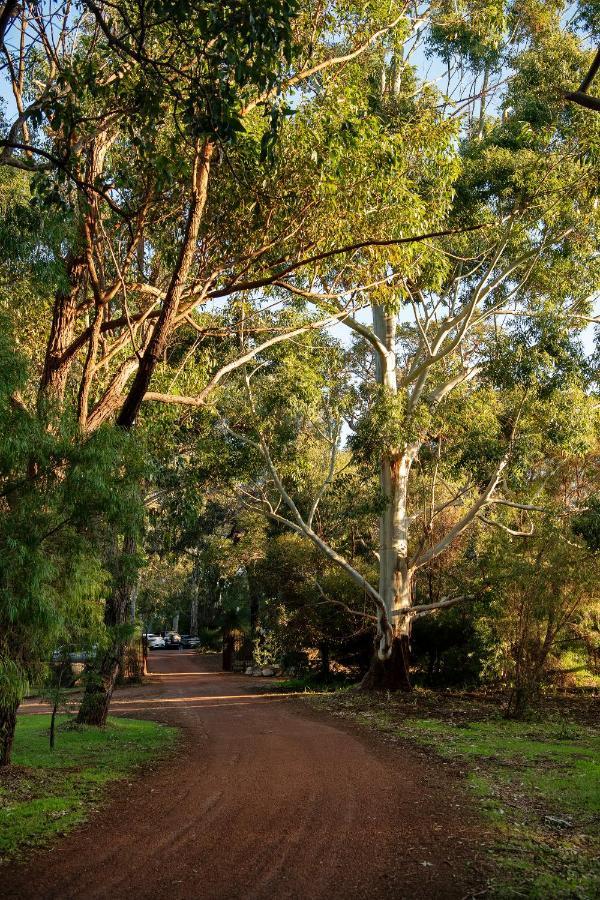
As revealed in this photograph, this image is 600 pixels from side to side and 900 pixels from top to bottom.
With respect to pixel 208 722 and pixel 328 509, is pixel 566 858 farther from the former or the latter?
pixel 328 509

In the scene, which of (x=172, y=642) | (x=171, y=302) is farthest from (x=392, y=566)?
(x=172, y=642)

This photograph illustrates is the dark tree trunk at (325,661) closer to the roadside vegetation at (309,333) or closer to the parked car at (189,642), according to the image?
the roadside vegetation at (309,333)

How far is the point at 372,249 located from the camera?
11.4m

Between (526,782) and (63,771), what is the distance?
221 inches

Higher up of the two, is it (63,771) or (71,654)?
(71,654)

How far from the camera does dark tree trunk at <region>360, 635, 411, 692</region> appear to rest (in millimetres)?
19734

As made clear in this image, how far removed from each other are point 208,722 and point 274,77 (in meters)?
13.0

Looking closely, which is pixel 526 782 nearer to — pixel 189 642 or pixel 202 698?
pixel 202 698

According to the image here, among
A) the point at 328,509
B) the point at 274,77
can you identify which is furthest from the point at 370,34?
the point at 328,509

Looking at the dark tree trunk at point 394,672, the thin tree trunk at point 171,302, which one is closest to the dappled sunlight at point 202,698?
the dark tree trunk at point 394,672

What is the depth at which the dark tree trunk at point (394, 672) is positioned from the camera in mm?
19734

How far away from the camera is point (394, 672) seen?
19859 mm

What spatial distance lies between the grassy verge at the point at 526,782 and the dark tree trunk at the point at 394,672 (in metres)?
1.75

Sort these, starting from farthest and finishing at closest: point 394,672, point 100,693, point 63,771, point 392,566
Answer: point 392,566 → point 394,672 → point 100,693 → point 63,771
